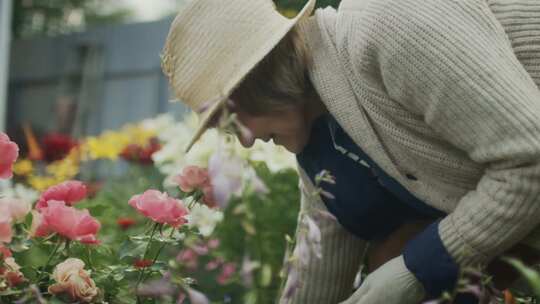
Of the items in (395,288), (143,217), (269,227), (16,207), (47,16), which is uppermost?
(16,207)

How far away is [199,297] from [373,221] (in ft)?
2.49

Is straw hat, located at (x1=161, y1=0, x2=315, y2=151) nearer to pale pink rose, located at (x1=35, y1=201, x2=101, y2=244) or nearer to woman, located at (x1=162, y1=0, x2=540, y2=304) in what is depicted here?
woman, located at (x1=162, y1=0, x2=540, y2=304)

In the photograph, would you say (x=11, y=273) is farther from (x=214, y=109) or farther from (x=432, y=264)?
(x=432, y=264)

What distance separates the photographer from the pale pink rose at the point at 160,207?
5.55ft

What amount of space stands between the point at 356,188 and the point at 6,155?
64 centimetres

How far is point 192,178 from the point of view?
1.78 meters

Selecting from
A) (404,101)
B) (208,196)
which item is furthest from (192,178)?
(404,101)

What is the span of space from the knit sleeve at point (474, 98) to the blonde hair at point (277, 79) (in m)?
0.18

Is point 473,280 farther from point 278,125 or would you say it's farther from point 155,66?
→ point 155,66

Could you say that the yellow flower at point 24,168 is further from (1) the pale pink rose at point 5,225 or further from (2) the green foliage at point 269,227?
(1) the pale pink rose at point 5,225

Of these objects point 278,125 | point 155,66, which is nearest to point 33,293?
point 278,125

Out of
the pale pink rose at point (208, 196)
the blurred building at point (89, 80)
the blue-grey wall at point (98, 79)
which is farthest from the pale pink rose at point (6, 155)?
the blurred building at point (89, 80)

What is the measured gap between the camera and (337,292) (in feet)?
7.36

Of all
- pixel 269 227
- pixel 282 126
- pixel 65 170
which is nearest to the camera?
Result: pixel 282 126
